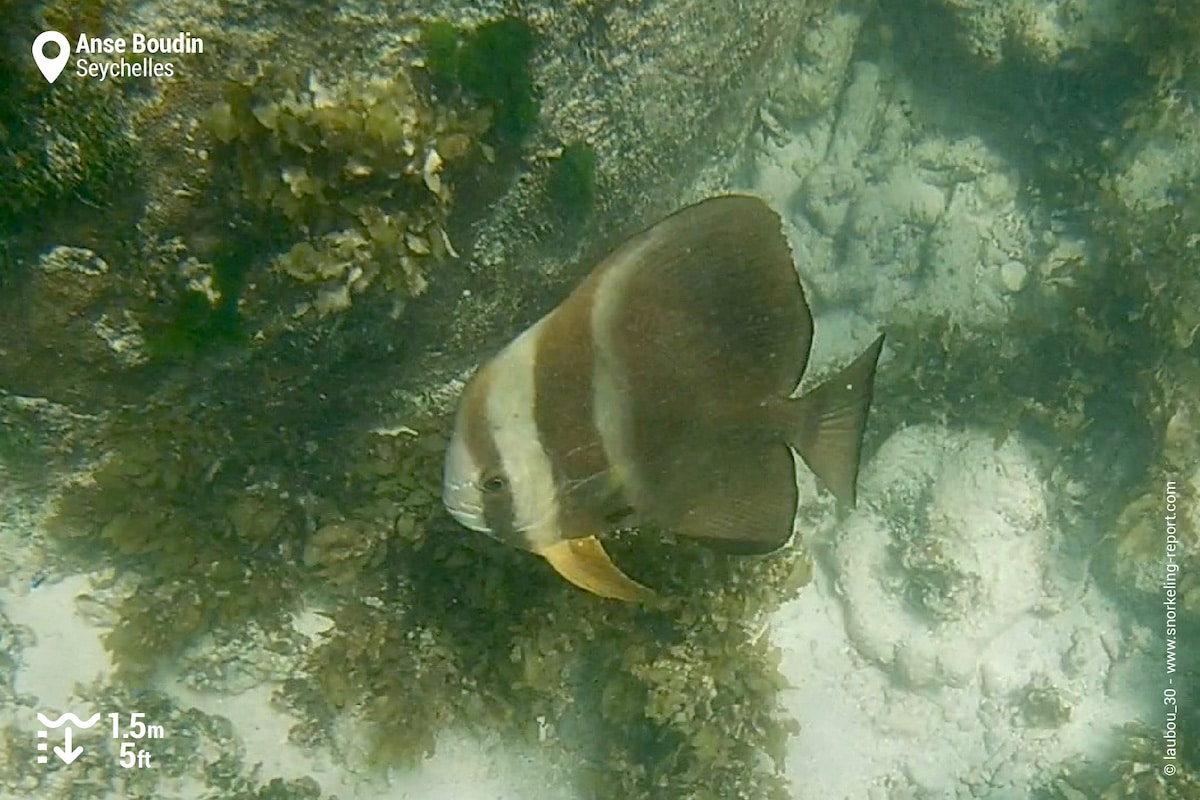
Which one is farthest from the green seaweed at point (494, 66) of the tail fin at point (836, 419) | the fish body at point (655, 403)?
the tail fin at point (836, 419)

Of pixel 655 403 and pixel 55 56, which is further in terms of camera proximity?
pixel 55 56

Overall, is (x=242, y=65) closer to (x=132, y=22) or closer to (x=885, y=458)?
(x=132, y=22)

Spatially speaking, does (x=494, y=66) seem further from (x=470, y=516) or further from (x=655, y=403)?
(x=470, y=516)

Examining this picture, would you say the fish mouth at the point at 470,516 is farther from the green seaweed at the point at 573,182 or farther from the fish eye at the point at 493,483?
the green seaweed at the point at 573,182

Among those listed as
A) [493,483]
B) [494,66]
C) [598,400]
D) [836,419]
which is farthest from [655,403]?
[494,66]

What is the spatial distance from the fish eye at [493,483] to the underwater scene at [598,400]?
24 mm

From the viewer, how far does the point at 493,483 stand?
219cm

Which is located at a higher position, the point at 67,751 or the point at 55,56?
the point at 55,56

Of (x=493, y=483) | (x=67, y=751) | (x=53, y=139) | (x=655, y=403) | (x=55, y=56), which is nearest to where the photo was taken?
(x=493, y=483)

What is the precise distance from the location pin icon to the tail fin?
7.58 ft

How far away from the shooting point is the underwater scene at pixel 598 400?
249cm

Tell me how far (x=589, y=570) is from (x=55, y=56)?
83.4 inches

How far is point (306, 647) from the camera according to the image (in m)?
3.92

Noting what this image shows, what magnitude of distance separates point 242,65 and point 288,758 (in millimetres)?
3065
